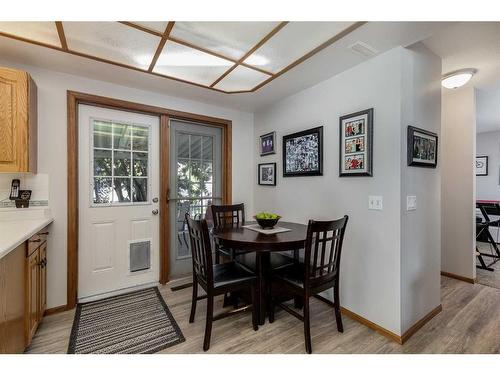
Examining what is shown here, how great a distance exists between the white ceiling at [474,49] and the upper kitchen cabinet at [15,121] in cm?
319

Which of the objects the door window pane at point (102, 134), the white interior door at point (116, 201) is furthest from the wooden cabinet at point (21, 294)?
the door window pane at point (102, 134)

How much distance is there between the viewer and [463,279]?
2.83 metres

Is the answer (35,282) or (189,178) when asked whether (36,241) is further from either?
(189,178)

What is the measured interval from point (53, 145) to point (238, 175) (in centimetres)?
204

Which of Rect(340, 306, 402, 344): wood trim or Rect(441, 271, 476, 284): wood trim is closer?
Rect(340, 306, 402, 344): wood trim

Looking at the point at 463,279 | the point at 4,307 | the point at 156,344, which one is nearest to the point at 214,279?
the point at 156,344

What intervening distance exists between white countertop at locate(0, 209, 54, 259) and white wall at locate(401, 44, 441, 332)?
2522 millimetres

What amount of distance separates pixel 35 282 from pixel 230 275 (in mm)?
1458

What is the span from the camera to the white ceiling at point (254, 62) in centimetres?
163

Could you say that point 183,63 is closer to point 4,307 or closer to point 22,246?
point 22,246

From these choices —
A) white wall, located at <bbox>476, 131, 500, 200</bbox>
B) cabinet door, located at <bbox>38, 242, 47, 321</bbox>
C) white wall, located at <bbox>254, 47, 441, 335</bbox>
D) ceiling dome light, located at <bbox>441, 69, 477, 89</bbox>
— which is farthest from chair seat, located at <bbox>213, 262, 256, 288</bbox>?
white wall, located at <bbox>476, 131, 500, 200</bbox>

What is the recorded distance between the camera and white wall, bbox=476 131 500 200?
190 inches

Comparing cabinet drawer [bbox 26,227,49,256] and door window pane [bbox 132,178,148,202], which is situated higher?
door window pane [bbox 132,178,148,202]

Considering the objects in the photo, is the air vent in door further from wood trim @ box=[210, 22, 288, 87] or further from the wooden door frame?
wood trim @ box=[210, 22, 288, 87]
